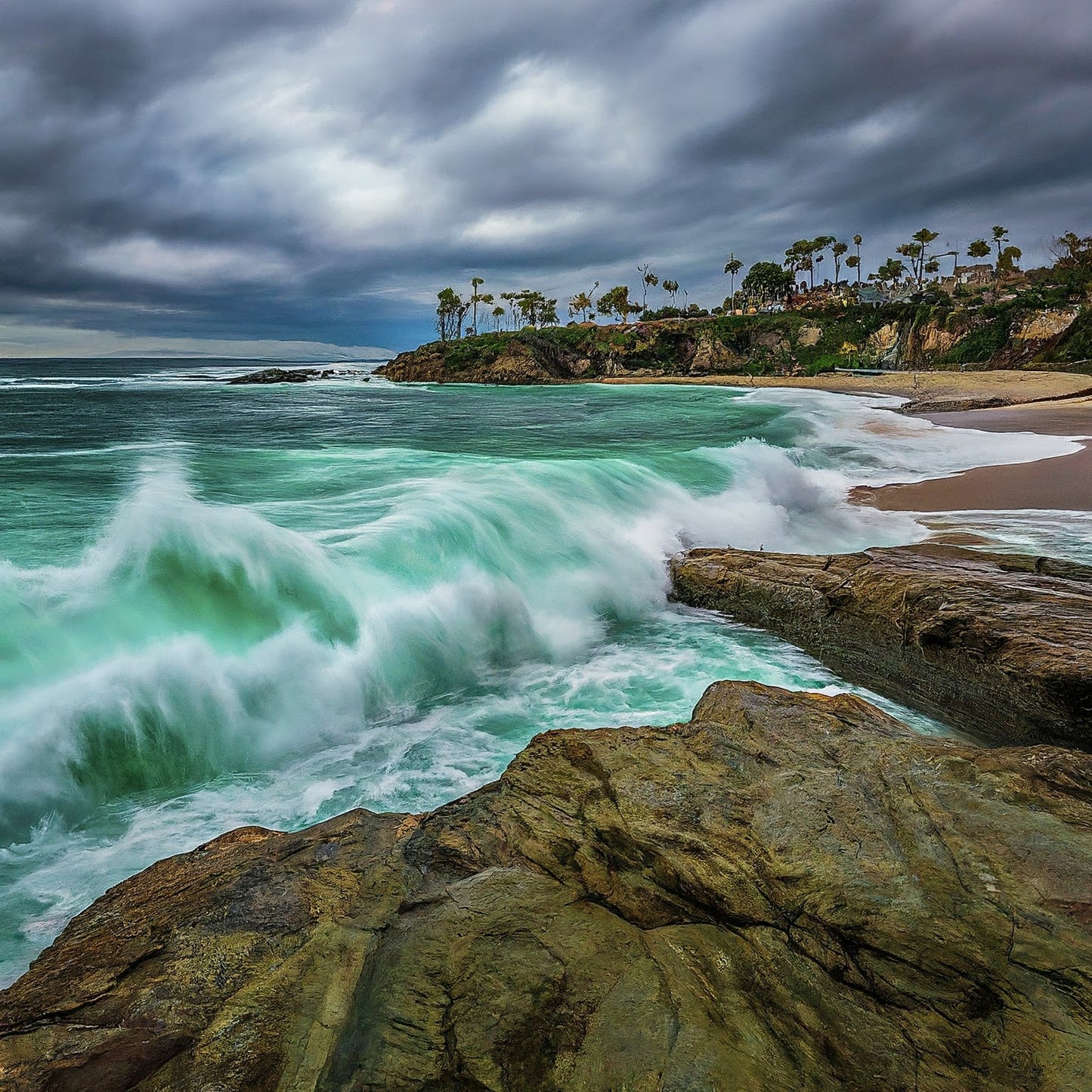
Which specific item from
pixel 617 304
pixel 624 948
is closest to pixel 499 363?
pixel 617 304

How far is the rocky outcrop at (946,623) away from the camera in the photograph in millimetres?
5434

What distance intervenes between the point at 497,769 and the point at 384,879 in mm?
2609

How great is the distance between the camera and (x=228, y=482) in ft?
50.5

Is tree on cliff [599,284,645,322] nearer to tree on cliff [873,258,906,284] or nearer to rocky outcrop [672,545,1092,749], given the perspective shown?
tree on cliff [873,258,906,284]

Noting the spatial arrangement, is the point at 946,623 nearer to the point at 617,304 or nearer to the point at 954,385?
the point at 954,385

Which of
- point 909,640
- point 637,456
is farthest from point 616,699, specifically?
point 637,456

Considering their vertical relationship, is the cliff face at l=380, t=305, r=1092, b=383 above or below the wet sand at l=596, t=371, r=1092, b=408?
above

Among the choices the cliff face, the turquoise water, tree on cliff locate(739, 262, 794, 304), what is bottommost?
the turquoise water

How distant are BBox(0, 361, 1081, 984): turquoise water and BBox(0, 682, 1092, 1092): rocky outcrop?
1.83 meters

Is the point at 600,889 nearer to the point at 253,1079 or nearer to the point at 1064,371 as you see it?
the point at 253,1079

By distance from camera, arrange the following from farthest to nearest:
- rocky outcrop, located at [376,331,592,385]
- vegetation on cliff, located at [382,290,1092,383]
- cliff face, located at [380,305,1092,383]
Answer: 1. rocky outcrop, located at [376,331,592,385]
2. cliff face, located at [380,305,1092,383]
3. vegetation on cliff, located at [382,290,1092,383]

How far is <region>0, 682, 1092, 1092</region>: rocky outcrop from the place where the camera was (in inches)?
86.2

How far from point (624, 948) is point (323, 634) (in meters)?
6.00

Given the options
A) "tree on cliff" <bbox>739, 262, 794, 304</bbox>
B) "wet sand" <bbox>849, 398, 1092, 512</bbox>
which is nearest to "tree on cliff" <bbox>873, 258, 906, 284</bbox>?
"tree on cliff" <bbox>739, 262, 794, 304</bbox>
